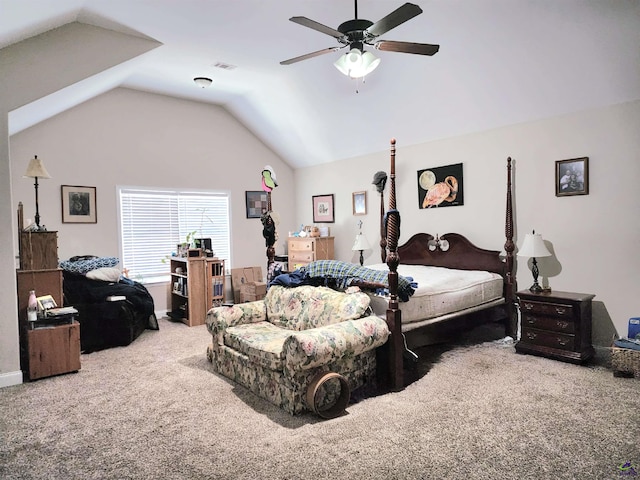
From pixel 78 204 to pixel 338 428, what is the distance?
15.5 feet

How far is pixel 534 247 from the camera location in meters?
4.10

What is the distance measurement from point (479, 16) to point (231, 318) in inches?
135

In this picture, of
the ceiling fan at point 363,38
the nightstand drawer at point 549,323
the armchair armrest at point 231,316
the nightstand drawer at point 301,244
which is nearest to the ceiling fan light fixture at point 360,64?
the ceiling fan at point 363,38

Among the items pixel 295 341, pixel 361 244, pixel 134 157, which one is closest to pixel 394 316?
pixel 295 341

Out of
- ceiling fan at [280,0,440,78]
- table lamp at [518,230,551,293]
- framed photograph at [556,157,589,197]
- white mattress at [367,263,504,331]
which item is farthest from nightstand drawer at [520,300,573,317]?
ceiling fan at [280,0,440,78]

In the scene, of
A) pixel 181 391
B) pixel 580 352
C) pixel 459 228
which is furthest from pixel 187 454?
pixel 459 228

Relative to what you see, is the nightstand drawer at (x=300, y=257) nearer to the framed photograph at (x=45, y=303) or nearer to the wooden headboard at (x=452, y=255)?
the wooden headboard at (x=452, y=255)

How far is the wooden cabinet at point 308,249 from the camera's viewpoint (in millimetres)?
6738

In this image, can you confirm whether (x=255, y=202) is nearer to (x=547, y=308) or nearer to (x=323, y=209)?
(x=323, y=209)

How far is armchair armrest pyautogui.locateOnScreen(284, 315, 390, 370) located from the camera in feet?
8.99

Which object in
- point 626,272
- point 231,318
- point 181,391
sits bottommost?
point 181,391

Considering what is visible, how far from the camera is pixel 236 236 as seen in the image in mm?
7098

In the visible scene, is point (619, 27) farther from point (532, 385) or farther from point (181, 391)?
point (181, 391)

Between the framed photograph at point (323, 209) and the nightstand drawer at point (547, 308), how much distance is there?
3589 mm
